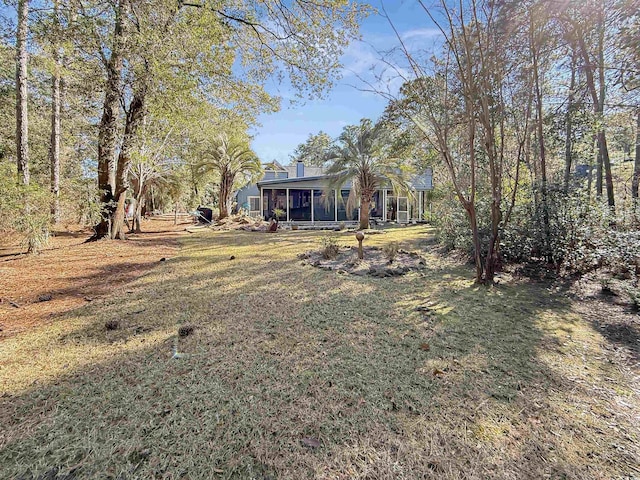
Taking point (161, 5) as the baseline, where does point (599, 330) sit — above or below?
below

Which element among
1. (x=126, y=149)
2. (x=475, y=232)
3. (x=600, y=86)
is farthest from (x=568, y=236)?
(x=126, y=149)

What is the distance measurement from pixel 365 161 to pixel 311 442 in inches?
535

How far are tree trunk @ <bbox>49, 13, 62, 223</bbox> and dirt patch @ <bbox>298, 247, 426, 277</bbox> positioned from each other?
6.37m

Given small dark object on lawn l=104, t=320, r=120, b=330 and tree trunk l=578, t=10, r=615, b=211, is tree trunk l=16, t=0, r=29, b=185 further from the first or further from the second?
tree trunk l=578, t=10, r=615, b=211

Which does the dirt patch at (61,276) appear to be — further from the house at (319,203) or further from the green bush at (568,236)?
the house at (319,203)

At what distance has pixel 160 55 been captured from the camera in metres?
6.78

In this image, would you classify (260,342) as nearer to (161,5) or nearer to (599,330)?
(599,330)

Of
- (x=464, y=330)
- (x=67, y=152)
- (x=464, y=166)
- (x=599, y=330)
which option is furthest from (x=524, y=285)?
(x=67, y=152)

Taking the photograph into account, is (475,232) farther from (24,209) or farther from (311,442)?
(24,209)

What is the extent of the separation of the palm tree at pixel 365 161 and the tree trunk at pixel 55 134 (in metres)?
10.1

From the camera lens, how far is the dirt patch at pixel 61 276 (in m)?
3.81

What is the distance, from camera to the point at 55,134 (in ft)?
36.7

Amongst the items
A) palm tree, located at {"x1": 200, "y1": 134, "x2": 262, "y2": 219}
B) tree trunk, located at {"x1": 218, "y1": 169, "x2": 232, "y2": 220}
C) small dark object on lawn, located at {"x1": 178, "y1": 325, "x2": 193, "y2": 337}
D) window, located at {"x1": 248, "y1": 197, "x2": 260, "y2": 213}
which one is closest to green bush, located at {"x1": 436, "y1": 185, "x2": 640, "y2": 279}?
small dark object on lawn, located at {"x1": 178, "y1": 325, "x2": 193, "y2": 337}

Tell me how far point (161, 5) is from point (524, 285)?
380 inches
